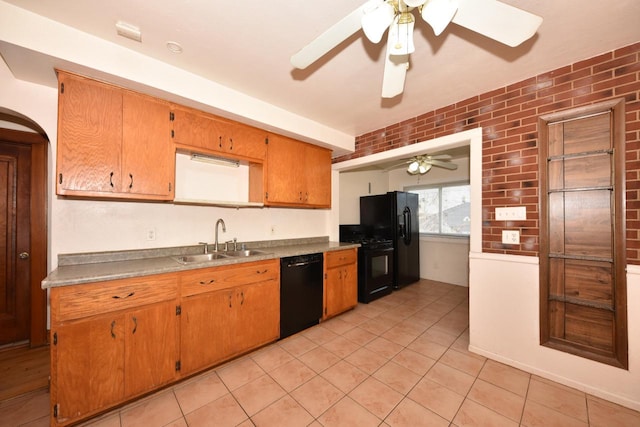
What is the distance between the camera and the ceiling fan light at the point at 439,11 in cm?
102

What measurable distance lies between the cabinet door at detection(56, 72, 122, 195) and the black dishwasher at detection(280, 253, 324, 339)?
1.64 m

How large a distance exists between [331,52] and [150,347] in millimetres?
2544

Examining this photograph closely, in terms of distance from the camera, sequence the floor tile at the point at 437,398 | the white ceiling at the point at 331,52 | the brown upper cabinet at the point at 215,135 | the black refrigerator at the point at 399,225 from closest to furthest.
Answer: the white ceiling at the point at 331,52 < the floor tile at the point at 437,398 < the brown upper cabinet at the point at 215,135 < the black refrigerator at the point at 399,225

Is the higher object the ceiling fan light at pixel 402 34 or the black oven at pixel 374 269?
the ceiling fan light at pixel 402 34

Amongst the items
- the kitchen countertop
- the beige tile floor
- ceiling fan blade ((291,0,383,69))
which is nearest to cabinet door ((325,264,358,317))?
the beige tile floor

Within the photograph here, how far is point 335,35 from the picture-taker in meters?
1.22

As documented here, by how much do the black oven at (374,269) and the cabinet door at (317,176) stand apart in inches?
37.8

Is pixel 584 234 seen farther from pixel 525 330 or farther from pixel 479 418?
pixel 479 418

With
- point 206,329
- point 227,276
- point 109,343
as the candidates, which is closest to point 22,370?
point 109,343

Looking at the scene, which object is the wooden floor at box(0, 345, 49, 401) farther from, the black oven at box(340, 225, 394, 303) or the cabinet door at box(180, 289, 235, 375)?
the black oven at box(340, 225, 394, 303)

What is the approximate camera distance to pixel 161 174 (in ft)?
6.69

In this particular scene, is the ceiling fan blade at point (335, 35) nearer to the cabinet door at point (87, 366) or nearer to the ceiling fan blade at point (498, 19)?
the ceiling fan blade at point (498, 19)

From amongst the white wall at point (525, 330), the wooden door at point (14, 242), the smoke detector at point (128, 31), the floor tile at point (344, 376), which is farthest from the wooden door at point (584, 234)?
the wooden door at point (14, 242)

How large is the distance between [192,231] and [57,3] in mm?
1810
